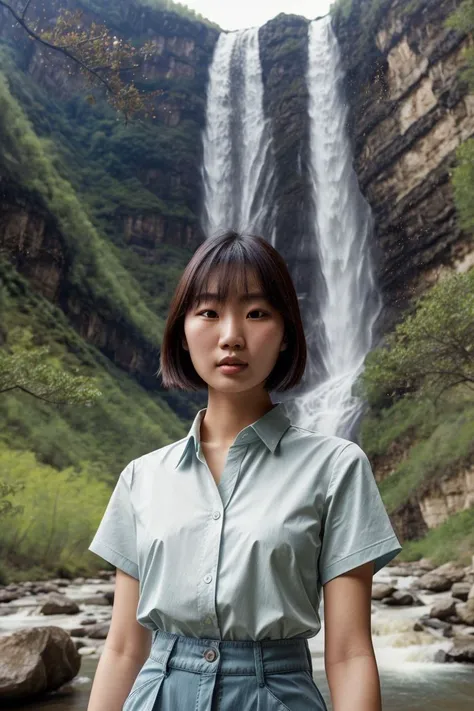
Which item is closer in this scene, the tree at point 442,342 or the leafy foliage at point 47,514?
the tree at point 442,342

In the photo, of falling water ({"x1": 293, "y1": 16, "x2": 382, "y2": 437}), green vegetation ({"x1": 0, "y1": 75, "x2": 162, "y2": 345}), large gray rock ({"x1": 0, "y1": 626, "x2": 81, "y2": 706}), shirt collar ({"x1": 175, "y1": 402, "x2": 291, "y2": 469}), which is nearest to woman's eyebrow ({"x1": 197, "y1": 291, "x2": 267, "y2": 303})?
shirt collar ({"x1": 175, "y1": 402, "x2": 291, "y2": 469})

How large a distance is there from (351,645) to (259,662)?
12cm

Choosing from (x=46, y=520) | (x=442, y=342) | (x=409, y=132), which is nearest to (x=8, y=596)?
(x=46, y=520)

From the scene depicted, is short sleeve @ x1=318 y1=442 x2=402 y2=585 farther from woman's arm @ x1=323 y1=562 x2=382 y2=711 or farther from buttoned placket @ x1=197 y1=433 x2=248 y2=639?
buttoned placket @ x1=197 y1=433 x2=248 y2=639

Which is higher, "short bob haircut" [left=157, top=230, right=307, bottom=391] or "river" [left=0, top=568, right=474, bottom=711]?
"short bob haircut" [left=157, top=230, right=307, bottom=391]

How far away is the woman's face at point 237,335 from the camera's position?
3.50 ft

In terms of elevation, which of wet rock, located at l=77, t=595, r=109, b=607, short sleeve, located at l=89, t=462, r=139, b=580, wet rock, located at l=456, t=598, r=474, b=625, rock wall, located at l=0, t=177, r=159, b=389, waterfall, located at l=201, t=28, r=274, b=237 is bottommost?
wet rock, located at l=456, t=598, r=474, b=625

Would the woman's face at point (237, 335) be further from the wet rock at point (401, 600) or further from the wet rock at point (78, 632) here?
the wet rock at point (401, 600)

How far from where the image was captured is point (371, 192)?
1756 centimetres

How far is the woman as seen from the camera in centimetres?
94

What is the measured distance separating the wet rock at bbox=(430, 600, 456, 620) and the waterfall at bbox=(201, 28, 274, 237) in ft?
42.2

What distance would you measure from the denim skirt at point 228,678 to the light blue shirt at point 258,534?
2cm

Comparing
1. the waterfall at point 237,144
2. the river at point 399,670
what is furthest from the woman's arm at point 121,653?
the waterfall at point 237,144

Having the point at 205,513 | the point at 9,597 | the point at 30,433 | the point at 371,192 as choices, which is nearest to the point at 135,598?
the point at 205,513
